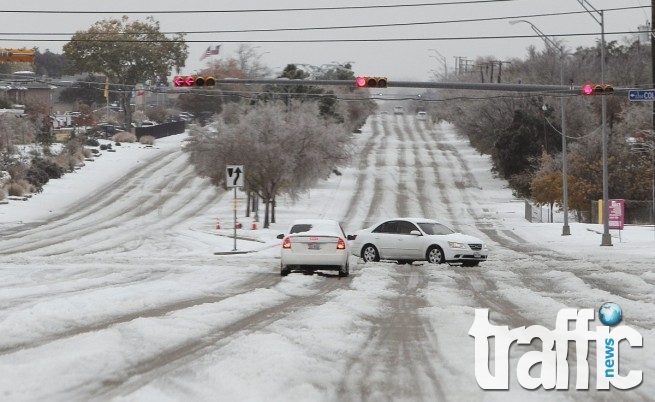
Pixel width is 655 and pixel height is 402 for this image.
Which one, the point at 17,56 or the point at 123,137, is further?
the point at 123,137

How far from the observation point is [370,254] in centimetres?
3344

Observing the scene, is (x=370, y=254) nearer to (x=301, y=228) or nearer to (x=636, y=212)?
(x=301, y=228)

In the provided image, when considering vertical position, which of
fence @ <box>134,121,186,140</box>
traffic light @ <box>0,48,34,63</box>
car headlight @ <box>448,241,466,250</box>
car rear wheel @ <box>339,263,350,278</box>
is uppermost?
traffic light @ <box>0,48,34,63</box>

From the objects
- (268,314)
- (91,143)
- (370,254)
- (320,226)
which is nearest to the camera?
(268,314)

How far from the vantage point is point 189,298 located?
19.7 meters

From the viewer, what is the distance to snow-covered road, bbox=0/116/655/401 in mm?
10328

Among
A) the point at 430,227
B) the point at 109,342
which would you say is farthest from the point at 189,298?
the point at 430,227

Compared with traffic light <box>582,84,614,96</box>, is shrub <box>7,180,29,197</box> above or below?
below

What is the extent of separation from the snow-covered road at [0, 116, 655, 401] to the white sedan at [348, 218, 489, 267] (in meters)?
0.49

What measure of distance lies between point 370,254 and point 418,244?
185cm

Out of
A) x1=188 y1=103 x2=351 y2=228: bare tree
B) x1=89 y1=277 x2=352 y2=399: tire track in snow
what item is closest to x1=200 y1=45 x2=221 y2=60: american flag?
x1=188 y1=103 x2=351 y2=228: bare tree

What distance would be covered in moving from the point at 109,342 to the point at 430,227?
20.8m

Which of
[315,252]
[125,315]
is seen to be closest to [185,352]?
[125,315]

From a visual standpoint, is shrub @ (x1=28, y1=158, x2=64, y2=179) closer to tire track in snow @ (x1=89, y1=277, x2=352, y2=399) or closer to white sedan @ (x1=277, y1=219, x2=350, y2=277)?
white sedan @ (x1=277, y1=219, x2=350, y2=277)
